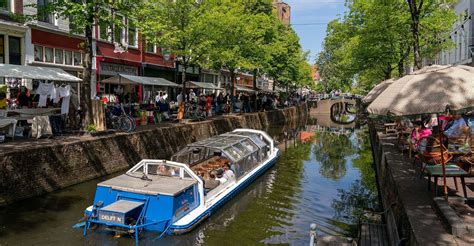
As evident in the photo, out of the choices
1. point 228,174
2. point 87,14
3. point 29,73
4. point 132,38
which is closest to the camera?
point 228,174

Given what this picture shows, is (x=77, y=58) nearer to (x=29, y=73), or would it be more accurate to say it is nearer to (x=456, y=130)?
(x=29, y=73)

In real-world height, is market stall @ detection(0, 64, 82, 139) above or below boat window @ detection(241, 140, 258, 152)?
above

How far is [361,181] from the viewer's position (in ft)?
55.0

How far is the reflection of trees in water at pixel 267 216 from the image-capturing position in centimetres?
1016

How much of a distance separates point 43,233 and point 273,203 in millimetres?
6433

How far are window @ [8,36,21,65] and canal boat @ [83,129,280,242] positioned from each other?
12.6 metres

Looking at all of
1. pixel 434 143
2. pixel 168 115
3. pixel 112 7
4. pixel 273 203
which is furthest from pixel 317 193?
pixel 168 115

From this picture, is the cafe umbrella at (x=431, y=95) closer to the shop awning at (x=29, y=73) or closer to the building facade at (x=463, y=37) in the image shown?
the shop awning at (x=29, y=73)

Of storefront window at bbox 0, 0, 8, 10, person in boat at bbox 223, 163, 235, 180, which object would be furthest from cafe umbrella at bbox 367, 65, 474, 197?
storefront window at bbox 0, 0, 8, 10

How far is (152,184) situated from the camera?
10.1 meters

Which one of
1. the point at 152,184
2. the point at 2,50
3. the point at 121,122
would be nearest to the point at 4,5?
the point at 2,50

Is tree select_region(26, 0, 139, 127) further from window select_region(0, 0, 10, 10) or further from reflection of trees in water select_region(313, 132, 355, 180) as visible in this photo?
reflection of trees in water select_region(313, 132, 355, 180)

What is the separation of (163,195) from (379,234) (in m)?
4.40

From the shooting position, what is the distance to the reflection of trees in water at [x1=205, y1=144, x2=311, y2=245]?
33.3 ft
